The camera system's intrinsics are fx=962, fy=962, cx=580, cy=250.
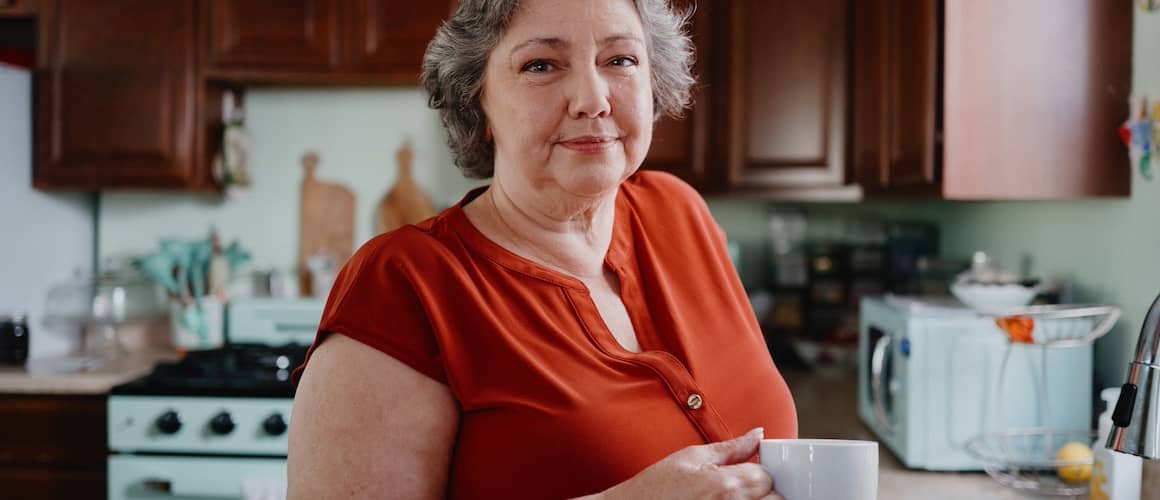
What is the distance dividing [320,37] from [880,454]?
1.90m

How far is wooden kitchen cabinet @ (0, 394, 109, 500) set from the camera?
2.46 meters

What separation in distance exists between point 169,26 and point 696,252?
2.20 m

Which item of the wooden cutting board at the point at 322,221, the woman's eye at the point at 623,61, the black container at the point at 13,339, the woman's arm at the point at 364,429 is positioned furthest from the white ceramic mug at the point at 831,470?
the black container at the point at 13,339

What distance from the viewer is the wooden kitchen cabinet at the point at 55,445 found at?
2461 millimetres

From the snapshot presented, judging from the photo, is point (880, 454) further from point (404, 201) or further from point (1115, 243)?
point (404, 201)

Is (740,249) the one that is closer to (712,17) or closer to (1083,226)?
(712,17)

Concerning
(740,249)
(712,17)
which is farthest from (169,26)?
(740,249)

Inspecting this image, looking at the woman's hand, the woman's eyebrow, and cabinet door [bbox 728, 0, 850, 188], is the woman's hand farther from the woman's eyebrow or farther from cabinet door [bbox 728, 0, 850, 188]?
cabinet door [bbox 728, 0, 850, 188]

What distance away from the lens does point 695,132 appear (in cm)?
286

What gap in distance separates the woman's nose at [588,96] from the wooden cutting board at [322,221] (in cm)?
218

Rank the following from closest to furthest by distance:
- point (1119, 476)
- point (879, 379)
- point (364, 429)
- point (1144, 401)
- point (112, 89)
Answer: point (364, 429), point (1144, 401), point (1119, 476), point (879, 379), point (112, 89)

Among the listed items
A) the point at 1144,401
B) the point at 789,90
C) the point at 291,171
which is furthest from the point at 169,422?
the point at 1144,401

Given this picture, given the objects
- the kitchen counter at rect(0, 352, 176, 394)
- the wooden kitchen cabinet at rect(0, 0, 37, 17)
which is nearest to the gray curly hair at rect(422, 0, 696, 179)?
the kitchen counter at rect(0, 352, 176, 394)

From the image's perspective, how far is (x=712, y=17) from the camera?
2832mm
